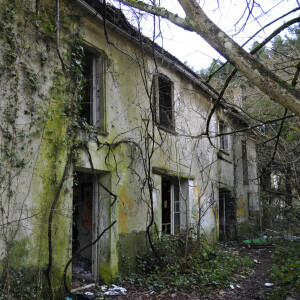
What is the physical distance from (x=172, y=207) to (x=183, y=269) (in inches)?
99.5

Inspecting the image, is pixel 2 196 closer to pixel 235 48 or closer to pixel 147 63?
pixel 235 48

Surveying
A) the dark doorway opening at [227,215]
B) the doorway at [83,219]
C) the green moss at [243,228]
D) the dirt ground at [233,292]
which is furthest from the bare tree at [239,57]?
the green moss at [243,228]

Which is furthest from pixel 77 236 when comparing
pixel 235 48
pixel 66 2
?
pixel 235 48

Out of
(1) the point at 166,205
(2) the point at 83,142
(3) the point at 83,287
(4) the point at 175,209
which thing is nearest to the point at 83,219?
(3) the point at 83,287

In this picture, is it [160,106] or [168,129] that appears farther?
[160,106]

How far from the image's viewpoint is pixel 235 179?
13.8m

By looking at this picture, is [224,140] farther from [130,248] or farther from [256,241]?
[130,248]

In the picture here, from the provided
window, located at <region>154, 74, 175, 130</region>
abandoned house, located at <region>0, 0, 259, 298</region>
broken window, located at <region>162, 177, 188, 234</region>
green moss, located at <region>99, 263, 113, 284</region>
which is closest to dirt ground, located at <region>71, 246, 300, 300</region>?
green moss, located at <region>99, 263, 113, 284</region>

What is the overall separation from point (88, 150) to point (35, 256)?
2032 millimetres

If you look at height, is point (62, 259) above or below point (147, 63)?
below

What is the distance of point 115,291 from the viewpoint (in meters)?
5.81

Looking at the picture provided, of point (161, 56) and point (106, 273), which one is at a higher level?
point (161, 56)

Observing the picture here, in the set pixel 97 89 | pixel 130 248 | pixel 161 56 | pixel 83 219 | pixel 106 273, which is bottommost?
pixel 106 273

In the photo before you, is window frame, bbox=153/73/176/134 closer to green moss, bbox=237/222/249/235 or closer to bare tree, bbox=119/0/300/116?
bare tree, bbox=119/0/300/116
